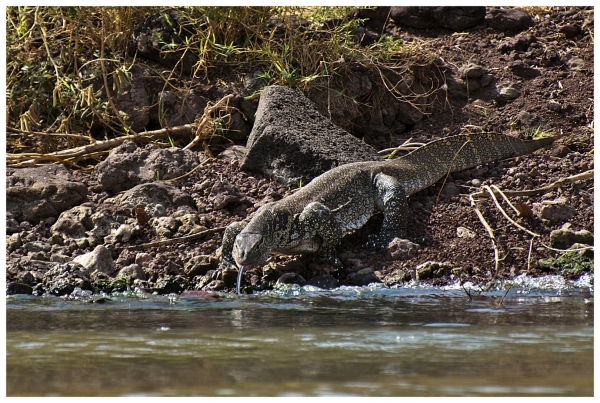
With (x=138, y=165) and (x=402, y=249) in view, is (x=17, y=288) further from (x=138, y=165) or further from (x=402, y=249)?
(x=402, y=249)

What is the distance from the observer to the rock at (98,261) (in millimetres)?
6270

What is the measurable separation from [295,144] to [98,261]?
2.30 m

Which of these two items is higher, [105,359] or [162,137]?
[162,137]

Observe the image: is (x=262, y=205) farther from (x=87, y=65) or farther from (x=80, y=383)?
(x=80, y=383)

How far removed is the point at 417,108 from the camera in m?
9.18

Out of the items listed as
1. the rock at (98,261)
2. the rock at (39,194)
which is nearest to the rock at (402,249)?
the rock at (98,261)

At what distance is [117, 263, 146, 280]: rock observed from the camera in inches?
244

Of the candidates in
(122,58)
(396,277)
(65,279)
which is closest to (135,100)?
(122,58)

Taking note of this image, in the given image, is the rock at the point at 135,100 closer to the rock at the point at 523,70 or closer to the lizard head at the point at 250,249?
the lizard head at the point at 250,249

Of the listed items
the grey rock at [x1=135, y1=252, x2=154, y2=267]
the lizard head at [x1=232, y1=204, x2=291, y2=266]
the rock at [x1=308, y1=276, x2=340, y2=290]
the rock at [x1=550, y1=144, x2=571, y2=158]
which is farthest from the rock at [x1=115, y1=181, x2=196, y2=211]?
the rock at [x1=550, y1=144, x2=571, y2=158]

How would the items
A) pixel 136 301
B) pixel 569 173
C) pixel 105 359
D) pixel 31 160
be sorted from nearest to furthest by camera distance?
pixel 105 359
pixel 136 301
pixel 569 173
pixel 31 160

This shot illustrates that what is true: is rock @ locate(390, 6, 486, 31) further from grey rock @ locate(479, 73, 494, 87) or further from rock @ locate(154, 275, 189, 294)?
rock @ locate(154, 275, 189, 294)

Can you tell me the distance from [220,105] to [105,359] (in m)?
5.32

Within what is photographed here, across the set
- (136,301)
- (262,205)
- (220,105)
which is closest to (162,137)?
(220,105)
